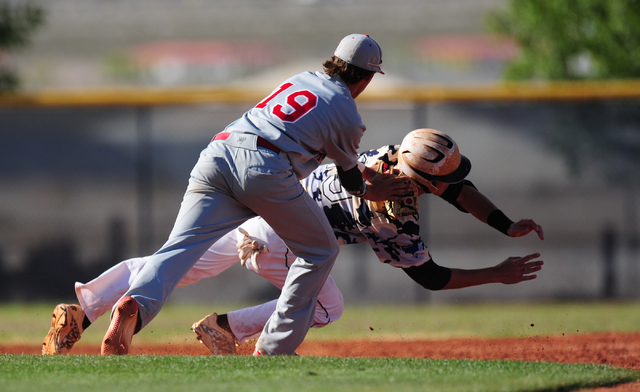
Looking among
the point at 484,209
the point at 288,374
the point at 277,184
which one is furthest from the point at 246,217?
the point at 484,209

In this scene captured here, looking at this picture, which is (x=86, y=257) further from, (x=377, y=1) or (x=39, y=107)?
(x=377, y=1)

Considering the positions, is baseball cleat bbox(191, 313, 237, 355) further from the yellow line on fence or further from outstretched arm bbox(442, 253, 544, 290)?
the yellow line on fence

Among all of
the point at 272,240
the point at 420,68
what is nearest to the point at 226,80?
the point at 420,68

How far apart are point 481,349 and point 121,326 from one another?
10.7 feet

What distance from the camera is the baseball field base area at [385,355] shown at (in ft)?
11.9

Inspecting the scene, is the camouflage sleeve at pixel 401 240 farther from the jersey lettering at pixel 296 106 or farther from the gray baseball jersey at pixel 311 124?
the jersey lettering at pixel 296 106

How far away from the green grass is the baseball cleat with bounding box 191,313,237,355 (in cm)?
80

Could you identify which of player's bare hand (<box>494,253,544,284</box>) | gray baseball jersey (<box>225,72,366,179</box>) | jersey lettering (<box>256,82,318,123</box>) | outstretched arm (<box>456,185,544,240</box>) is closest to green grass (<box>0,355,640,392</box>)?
player's bare hand (<box>494,253,544,284</box>)

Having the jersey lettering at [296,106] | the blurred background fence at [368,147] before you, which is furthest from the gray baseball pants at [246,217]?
the blurred background fence at [368,147]

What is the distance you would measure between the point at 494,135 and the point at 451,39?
62.4ft

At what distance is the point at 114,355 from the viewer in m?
4.21

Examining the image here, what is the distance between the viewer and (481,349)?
20.6 ft

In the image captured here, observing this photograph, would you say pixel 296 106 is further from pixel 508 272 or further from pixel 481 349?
pixel 481 349

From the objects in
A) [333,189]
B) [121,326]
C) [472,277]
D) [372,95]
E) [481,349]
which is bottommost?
[481,349]
